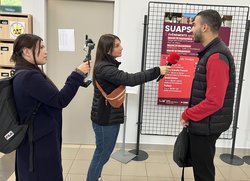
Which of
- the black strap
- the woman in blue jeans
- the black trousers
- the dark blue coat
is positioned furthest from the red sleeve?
the black strap

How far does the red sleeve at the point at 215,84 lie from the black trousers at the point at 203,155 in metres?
0.22

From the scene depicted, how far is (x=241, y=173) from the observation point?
9.77 ft

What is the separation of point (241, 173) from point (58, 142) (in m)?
2.33

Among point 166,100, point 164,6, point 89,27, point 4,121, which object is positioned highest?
point 164,6

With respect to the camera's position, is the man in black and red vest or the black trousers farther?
the black trousers

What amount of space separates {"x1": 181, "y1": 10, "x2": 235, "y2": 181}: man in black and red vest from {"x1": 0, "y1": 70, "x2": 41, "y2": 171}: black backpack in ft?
3.67

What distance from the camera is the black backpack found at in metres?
→ 1.39

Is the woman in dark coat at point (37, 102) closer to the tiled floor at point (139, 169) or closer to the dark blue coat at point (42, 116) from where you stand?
the dark blue coat at point (42, 116)

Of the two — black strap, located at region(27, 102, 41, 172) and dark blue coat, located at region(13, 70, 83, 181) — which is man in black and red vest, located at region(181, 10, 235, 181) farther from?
black strap, located at region(27, 102, 41, 172)

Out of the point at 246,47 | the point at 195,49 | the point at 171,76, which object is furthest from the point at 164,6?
the point at 246,47

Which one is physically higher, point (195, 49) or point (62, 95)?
point (195, 49)

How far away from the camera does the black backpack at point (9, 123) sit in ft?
4.57

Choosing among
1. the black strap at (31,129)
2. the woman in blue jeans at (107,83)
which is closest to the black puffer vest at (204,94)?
the woman in blue jeans at (107,83)

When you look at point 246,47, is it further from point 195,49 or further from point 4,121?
point 4,121
